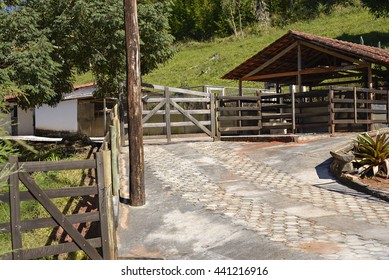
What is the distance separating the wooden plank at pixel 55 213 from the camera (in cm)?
599

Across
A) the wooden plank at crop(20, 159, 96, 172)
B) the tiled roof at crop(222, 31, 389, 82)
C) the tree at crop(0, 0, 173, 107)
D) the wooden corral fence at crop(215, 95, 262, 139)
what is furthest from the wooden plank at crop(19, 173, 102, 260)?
the tiled roof at crop(222, 31, 389, 82)

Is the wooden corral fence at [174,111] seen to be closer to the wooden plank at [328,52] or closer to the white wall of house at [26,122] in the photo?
the wooden plank at [328,52]

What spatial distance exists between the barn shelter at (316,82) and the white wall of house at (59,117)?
12.0m

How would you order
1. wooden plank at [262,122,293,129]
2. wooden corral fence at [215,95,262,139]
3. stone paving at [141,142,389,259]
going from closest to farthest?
stone paving at [141,142,389,259] < wooden corral fence at [215,95,262,139] < wooden plank at [262,122,293,129]

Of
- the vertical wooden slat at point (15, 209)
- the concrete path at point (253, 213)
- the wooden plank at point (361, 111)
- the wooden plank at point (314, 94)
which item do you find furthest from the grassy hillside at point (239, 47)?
the vertical wooden slat at point (15, 209)

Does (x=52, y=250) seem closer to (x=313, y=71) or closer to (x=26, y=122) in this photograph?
(x=313, y=71)

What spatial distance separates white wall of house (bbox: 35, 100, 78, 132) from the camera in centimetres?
2891

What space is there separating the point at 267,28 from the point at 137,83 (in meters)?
60.5

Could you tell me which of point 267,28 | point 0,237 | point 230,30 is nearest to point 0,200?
point 0,237

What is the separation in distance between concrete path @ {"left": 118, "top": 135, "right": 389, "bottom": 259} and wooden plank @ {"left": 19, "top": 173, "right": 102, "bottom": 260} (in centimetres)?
71

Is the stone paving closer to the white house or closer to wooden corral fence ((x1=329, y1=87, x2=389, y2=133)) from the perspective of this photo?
wooden corral fence ((x1=329, y1=87, x2=389, y2=133))

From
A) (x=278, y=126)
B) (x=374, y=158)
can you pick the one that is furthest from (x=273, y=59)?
(x=374, y=158)

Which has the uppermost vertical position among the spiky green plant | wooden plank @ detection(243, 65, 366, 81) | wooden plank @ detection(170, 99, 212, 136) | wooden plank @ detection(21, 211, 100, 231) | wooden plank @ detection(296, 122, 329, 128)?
wooden plank @ detection(243, 65, 366, 81)

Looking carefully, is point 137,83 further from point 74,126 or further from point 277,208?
point 74,126
